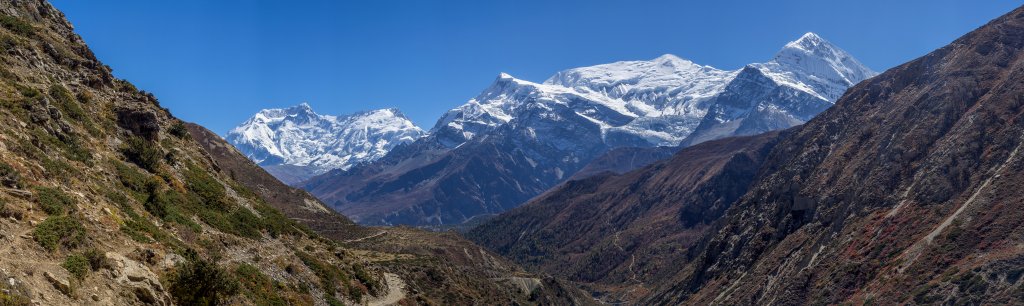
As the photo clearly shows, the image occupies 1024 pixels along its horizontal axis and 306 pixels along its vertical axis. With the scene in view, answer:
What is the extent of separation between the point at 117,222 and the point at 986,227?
4257 inches

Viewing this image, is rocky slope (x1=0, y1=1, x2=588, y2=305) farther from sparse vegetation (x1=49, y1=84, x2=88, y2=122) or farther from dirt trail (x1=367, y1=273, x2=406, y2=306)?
dirt trail (x1=367, y1=273, x2=406, y2=306)

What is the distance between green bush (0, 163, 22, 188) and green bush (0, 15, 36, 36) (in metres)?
32.0

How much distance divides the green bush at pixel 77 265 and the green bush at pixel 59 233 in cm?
96

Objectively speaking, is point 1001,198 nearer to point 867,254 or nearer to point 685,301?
point 867,254

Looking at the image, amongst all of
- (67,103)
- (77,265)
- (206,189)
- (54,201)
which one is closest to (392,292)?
(206,189)

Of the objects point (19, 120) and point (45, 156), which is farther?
point (19, 120)

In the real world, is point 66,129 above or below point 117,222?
above

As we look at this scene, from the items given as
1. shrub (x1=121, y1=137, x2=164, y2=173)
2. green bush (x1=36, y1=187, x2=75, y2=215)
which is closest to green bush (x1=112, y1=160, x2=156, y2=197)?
shrub (x1=121, y1=137, x2=164, y2=173)

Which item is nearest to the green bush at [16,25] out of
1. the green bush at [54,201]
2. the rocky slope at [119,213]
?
the rocky slope at [119,213]

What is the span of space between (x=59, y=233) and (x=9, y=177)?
545 centimetres

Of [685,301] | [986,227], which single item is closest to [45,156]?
[986,227]

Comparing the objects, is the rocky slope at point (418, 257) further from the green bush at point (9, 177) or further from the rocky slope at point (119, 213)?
the green bush at point (9, 177)

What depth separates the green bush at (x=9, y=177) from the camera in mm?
31427

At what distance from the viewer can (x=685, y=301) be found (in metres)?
169
